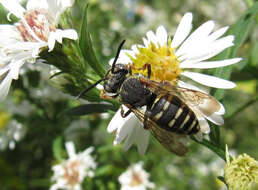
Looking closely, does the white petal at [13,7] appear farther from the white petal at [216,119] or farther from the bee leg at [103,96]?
the white petal at [216,119]

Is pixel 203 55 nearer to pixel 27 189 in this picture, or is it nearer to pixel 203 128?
pixel 203 128

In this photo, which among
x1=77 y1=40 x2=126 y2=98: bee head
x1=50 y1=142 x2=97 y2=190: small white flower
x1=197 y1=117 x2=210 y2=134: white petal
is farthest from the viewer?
x1=50 y1=142 x2=97 y2=190: small white flower

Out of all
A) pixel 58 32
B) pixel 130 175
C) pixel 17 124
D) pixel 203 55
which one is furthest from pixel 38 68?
pixel 203 55

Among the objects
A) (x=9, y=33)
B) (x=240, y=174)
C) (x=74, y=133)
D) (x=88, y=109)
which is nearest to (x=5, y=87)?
(x=9, y=33)

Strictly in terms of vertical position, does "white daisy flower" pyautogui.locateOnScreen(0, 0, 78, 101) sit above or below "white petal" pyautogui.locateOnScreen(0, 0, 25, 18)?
below

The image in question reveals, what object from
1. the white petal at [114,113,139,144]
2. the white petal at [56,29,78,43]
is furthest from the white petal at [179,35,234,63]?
the white petal at [56,29,78,43]

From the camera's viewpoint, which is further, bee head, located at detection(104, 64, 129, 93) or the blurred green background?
the blurred green background

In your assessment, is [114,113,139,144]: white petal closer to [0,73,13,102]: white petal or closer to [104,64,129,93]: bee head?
[104,64,129,93]: bee head

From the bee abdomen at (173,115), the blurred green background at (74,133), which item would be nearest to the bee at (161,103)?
the bee abdomen at (173,115)
